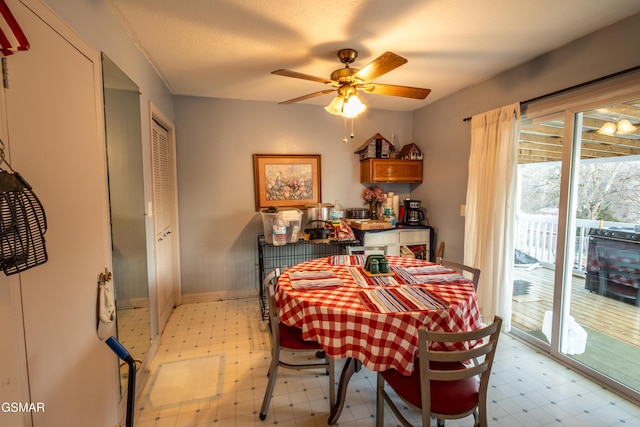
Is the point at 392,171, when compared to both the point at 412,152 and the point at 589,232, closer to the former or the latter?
the point at 412,152

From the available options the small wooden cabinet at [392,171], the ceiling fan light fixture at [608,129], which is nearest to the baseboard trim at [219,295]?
the small wooden cabinet at [392,171]

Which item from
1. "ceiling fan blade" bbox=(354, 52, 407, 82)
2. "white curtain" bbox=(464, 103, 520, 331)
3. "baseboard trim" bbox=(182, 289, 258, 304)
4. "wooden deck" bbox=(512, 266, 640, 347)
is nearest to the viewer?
"ceiling fan blade" bbox=(354, 52, 407, 82)

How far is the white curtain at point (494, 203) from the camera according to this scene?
253cm

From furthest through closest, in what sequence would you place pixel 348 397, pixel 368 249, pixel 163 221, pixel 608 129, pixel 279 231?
pixel 279 231, pixel 163 221, pixel 368 249, pixel 608 129, pixel 348 397

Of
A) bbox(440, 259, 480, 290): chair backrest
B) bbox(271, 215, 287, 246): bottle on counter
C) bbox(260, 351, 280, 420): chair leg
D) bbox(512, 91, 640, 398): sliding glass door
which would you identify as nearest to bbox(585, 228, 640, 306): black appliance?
bbox(512, 91, 640, 398): sliding glass door

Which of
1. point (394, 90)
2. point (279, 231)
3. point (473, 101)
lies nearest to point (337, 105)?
point (394, 90)

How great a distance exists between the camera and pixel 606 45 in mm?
1887

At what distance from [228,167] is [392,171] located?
2076 mm

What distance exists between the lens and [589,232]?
2.17 metres

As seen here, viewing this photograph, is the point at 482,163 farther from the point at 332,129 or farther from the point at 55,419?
the point at 55,419

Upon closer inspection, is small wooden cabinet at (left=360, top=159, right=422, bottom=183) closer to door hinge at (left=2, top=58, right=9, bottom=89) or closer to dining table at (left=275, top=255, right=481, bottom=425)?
dining table at (left=275, top=255, right=481, bottom=425)

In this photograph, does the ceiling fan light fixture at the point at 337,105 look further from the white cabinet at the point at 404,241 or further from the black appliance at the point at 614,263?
the black appliance at the point at 614,263

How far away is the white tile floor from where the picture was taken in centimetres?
173

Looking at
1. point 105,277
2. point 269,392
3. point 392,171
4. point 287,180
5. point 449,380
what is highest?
point 392,171
